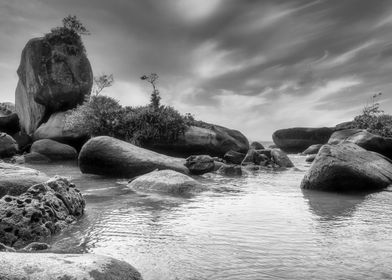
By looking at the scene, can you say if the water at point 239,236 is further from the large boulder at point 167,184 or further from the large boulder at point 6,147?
the large boulder at point 6,147

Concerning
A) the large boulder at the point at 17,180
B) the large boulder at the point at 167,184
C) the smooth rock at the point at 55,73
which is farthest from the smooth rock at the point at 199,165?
the smooth rock at the point at 55,73

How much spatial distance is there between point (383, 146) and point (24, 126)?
3010 centimetres

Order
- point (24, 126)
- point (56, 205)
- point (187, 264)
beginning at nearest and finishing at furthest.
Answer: point (187, 264) → point (56, 205) → point (24, 126)

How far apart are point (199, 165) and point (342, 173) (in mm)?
6458

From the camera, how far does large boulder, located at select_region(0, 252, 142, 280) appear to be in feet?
10.2

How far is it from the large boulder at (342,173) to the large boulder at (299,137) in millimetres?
33343

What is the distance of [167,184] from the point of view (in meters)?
10.5

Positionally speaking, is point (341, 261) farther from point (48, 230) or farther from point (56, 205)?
point (56, 205)

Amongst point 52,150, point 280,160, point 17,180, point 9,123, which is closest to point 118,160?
point 17,180

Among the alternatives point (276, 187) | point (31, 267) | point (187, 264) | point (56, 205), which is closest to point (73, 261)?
point (31, 267)

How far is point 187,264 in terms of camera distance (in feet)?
14.3

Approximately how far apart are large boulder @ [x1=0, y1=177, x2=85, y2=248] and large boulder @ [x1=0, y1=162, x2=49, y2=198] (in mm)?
892

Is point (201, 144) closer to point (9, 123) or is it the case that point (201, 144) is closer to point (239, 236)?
point (239, 236)

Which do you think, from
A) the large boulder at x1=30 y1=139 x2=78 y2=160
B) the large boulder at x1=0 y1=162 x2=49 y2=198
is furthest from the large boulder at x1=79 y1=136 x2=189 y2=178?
the large boulder at x1=30 y1=139 x2=78 y2=160
